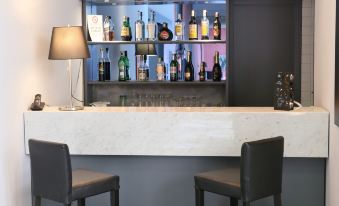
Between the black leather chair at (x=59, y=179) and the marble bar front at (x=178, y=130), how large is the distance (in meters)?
0.35

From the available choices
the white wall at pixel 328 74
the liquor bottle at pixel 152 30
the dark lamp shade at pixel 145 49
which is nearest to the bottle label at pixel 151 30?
the liquor bottle at pixel 152 30

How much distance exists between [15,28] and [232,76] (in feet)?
8.12

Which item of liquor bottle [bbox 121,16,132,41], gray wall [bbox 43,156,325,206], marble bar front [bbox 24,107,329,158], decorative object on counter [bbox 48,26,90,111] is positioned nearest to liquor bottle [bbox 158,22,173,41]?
liquor bottle [bbox 121,16,132,41]

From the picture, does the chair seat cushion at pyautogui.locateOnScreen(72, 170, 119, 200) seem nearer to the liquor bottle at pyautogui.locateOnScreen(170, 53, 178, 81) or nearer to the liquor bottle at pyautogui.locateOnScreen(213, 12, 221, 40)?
the liquor bottle at pyautogui.locateOnScreen(170, 53, 178, 81)

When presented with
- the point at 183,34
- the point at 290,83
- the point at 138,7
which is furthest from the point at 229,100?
the point at 290,83

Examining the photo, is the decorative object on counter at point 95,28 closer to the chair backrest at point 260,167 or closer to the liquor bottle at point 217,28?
the liquor bottle at point 217,28

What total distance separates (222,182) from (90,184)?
749mm

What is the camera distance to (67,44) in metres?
3.70

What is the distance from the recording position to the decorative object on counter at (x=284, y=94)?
347cm

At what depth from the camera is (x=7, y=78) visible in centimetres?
339

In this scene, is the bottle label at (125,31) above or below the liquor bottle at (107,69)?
above

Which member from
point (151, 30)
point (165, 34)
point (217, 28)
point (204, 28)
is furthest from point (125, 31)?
point (217, 28)

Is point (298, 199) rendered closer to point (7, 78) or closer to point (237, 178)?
point (237, 178)

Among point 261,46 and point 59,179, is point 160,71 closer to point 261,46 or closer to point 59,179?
point 261,46
